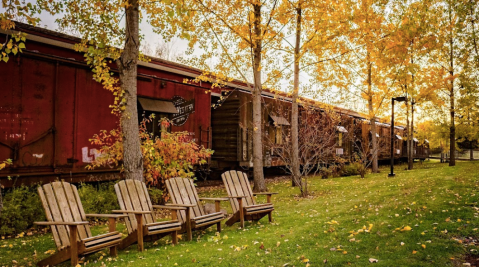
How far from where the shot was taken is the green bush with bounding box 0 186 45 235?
5.87m

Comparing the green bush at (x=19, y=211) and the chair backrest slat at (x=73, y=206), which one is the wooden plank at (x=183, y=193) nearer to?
the chair backrest slat at (x=73, y=206)

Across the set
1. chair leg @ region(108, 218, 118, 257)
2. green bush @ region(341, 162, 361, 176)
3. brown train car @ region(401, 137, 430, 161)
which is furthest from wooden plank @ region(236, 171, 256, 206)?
brown train car @ region(401, 137, 430, 161)

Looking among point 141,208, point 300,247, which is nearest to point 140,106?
point 141,208

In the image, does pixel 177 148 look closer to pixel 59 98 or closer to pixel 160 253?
pixel 59 98

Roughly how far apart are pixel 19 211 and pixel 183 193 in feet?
9.17

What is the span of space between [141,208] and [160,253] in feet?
2.44

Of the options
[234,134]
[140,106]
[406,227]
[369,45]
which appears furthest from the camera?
[234,134]

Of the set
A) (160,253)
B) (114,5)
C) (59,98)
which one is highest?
(114,5)

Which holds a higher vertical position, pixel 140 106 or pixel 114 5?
pixel 114 5

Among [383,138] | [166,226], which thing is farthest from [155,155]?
[383,138]

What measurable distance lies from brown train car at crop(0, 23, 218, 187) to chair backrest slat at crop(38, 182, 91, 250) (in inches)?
109

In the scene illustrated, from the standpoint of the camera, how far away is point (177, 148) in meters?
8.03

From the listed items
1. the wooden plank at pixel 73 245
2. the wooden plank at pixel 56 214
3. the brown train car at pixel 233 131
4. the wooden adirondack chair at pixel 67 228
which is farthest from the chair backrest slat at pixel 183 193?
the brown train car at pixel 233 131

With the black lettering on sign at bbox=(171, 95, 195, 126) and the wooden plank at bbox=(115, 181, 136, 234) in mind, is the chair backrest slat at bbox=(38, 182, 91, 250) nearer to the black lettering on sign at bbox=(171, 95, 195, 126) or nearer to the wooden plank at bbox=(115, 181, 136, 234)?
the wooden plank at bbox=(115, 181, 136, 234)
